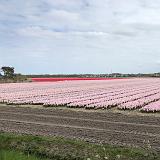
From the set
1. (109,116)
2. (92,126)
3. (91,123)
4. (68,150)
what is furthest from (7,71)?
(68,150)

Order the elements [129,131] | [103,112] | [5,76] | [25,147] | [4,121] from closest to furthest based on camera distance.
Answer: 1. [25,147]
2. [129,131]
3. [4,121]
4. [103,112]
5. [5,76]

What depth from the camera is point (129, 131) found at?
609 inches

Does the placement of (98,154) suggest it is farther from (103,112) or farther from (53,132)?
(103,112)

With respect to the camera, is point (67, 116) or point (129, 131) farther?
point (67, 116)

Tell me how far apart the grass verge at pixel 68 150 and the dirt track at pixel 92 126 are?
140 centimetres

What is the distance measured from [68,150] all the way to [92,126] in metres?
5.83

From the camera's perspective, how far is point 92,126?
16938mm

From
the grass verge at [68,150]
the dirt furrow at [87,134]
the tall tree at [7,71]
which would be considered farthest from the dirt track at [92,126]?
the tall tree at [7,71]

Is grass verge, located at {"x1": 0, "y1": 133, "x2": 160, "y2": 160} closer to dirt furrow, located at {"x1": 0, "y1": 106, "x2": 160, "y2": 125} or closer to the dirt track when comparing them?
the dirt track

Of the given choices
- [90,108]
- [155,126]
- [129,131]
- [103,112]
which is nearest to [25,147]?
[129,131]

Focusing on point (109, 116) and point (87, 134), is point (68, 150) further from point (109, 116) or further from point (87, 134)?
point (109, 116)

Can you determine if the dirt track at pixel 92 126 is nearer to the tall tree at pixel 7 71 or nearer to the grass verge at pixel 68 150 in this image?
the grass verge at pixel 68 150

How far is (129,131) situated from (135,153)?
4720mm

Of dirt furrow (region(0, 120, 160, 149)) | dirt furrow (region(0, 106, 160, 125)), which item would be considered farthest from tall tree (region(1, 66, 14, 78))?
dirt furrow (region(0, 120, 160, 149))
